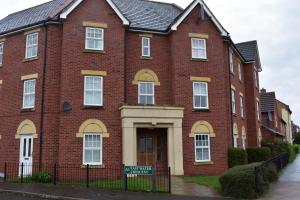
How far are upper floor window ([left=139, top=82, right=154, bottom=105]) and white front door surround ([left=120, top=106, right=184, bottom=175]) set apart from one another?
1863 mm

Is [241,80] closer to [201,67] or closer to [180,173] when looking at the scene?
[201,67]

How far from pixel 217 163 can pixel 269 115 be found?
3246 centimetres

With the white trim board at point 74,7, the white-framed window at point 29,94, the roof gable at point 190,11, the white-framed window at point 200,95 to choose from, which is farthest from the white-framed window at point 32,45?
the white-framed window at point 200,95

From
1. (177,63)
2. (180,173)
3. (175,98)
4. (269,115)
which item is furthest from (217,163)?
(269,115)

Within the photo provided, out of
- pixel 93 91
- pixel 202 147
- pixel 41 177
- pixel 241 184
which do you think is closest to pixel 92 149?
pixel 41 177

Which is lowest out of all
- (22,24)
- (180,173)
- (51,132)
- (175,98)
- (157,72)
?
(180,173)

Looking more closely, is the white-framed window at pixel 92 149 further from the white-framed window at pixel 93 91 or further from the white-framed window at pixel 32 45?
the white-framed window at pixel 32 45

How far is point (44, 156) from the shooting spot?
831 inches

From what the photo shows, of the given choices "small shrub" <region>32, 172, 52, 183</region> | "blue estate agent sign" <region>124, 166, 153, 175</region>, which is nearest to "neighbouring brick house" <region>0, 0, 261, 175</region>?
"small shrub" <region>32, 172, 52, 183</region>

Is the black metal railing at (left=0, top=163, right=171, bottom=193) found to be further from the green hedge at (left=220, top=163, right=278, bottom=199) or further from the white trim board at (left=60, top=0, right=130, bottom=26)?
the white trim board at (left=60, top=0, right=130, bottom=26)

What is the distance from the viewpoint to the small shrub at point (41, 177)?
19.4m

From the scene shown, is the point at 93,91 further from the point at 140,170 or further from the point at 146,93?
the point at 140,170

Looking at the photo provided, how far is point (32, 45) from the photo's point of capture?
76.5 ft

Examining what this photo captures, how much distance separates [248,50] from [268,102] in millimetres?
21222
